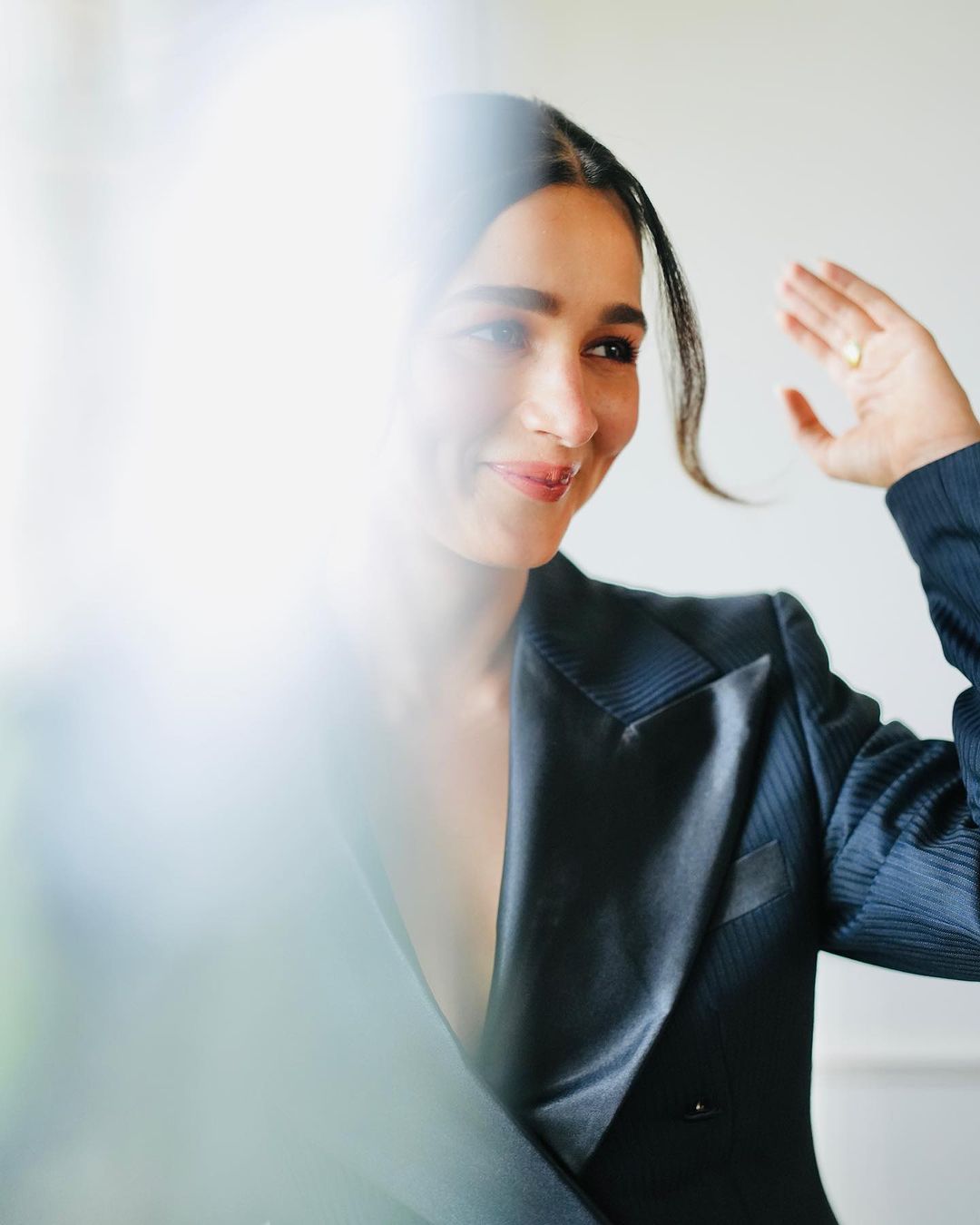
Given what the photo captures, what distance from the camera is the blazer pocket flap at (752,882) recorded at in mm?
778

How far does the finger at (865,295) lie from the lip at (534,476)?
219 mm

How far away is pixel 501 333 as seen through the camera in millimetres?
715

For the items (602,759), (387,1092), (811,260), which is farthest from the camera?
(811,260)

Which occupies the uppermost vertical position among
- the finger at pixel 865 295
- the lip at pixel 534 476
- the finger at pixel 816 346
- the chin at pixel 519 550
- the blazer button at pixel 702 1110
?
the finger at pixel 865 295

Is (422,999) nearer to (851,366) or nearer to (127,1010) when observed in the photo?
(127,1010)

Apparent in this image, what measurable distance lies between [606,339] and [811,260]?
2.10 ft

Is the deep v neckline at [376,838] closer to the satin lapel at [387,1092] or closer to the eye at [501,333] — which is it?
the satin lapel at [387,1092]

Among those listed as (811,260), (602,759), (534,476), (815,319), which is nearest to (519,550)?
(534,476)

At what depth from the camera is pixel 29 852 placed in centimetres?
66

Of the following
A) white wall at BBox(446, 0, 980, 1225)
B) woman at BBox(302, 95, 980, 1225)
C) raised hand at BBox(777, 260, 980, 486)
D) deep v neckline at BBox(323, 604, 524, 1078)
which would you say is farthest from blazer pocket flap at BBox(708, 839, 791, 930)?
white wall at BBox(446, 0, 980, 1225)

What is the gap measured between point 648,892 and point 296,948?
0.21m

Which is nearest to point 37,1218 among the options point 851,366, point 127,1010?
point 127,1010

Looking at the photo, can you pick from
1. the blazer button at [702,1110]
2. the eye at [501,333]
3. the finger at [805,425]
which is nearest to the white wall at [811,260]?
the finger at [805,425]

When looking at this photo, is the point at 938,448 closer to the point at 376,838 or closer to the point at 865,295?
the point at 865,295
